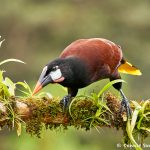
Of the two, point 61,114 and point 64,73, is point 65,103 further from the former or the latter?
point 64,73

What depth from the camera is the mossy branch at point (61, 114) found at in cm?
471

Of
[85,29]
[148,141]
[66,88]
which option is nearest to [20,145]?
[148,141]

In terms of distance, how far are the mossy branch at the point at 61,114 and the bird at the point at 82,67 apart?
2.2 inches

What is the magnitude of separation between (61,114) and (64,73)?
10.8 inches

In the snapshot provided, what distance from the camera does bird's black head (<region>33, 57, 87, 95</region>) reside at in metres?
4.82

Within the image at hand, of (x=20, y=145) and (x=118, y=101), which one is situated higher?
(x=118, y=101)

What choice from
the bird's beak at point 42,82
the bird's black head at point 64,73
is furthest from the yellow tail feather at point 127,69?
the bird's beak at point 42,82

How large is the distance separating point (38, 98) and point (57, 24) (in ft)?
36.1

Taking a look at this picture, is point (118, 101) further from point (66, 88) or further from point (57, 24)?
point (57, 24)

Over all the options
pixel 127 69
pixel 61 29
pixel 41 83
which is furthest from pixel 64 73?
pixel 61 29

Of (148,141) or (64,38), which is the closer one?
(148,141)

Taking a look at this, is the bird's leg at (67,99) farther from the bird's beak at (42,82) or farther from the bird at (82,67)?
the bird's beak at (42,82)

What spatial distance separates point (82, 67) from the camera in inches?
202

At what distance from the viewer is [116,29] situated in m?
15.5
